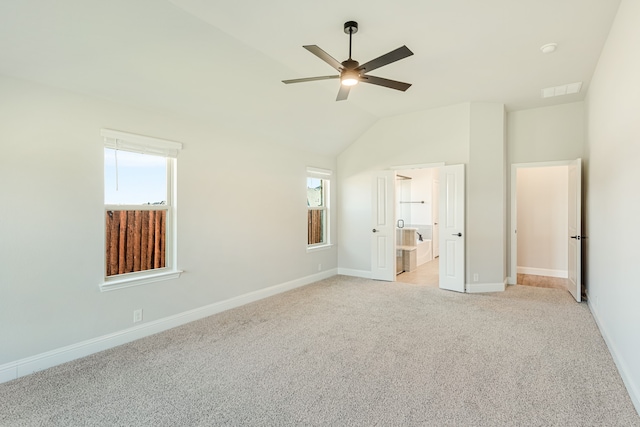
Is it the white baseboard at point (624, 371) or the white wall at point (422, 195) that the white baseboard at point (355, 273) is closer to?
the white wall at point (422, 195)

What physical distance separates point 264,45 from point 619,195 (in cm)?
355

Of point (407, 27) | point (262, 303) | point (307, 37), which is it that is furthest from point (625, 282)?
point (262, 303)

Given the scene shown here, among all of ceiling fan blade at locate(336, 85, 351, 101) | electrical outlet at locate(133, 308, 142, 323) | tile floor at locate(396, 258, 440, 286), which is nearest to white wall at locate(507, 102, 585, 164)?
tile floor at locate(396, 258, 440, 286)

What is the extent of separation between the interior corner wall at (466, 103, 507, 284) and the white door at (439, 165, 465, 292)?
0.43 feet

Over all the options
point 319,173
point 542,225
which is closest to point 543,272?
point 542,225

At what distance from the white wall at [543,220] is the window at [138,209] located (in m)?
6.51

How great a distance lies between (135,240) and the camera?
11.3ft

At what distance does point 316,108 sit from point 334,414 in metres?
3.96

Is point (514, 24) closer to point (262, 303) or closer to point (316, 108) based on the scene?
point (316, 108)

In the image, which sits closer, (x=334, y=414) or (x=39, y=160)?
(x=334, y=414)

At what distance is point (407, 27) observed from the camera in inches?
117

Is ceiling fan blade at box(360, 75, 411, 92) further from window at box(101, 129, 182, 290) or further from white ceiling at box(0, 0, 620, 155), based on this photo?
window at box(101, 129, 182, 290)

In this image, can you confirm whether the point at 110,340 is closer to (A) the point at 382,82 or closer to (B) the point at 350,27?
(A) the point at 382,82

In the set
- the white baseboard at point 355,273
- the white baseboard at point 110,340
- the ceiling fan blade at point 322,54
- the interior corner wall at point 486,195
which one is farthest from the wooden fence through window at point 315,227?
the ceiling fan blade at point 322,54
